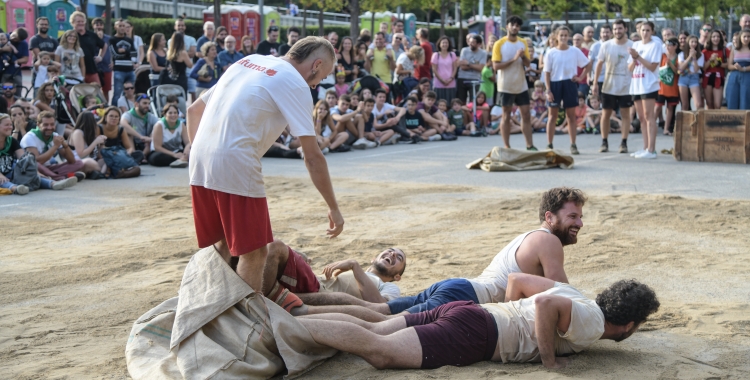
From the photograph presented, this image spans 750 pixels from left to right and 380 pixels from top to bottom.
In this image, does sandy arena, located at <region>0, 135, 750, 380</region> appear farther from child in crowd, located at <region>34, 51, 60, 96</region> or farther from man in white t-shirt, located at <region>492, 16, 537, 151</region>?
child in crowd, located at <region>34, 51, 60, 96</region>

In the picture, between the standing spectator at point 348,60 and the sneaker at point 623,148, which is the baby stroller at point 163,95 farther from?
the sneaker at point 623,148

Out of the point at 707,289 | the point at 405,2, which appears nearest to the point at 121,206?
the point at 707,289

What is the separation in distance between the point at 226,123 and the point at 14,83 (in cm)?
1072

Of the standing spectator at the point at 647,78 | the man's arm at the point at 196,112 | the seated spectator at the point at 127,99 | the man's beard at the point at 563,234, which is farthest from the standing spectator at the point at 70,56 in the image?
the man's beard at the point at 563,234

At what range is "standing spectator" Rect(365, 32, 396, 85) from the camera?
680 inches

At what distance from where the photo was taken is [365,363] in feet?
14.6

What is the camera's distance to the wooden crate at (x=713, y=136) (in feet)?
39.5

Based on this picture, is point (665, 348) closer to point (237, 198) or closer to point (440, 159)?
point (237, 198)

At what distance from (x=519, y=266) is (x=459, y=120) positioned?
12.0m

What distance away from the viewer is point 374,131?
15.4m

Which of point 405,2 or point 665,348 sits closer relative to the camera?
point 665,348

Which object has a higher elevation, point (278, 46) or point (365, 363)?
point (278, 46)

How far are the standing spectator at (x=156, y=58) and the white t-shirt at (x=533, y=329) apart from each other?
1151 centimetres

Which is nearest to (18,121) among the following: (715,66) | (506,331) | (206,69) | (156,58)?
(156,58)
